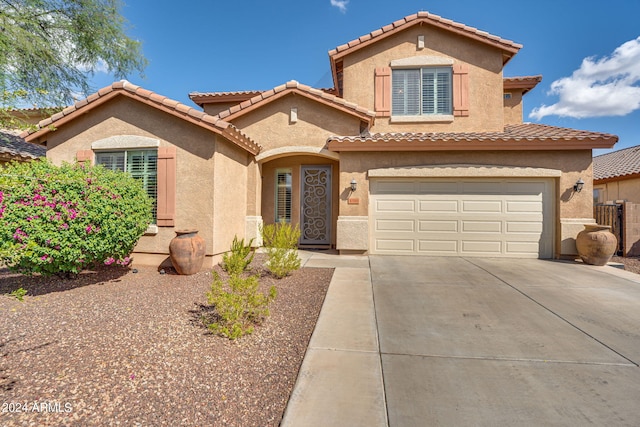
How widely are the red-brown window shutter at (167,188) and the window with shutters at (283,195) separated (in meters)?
4.25

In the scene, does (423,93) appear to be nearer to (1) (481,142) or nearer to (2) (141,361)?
(1) (481,142)

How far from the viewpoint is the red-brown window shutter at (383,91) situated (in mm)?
10352

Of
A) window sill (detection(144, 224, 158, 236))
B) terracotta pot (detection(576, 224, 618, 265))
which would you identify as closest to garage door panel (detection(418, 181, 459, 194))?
terracotta pot (detection(576, 224, 618, 265))

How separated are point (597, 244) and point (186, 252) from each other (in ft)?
34.3

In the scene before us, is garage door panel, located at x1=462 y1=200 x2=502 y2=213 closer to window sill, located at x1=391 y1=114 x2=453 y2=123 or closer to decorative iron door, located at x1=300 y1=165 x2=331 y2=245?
window sill, located at x1=391 y1=114 x2=453 y2=123

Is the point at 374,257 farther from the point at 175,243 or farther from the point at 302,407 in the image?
the point at 302,407

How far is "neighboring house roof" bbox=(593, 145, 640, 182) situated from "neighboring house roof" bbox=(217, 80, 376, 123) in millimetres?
15851

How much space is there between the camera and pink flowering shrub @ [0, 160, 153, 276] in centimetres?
496

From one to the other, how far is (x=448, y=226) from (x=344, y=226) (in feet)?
10.7

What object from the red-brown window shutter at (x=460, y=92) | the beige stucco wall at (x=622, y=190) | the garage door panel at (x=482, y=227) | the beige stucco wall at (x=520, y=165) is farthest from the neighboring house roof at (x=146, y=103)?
the beige stucco wall at (x=622, y=190)

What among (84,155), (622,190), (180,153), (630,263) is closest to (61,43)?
(84,155)

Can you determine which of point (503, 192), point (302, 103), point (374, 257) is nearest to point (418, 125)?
point (503, 192)

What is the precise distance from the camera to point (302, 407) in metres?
2.33

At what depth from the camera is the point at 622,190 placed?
15766 mm
